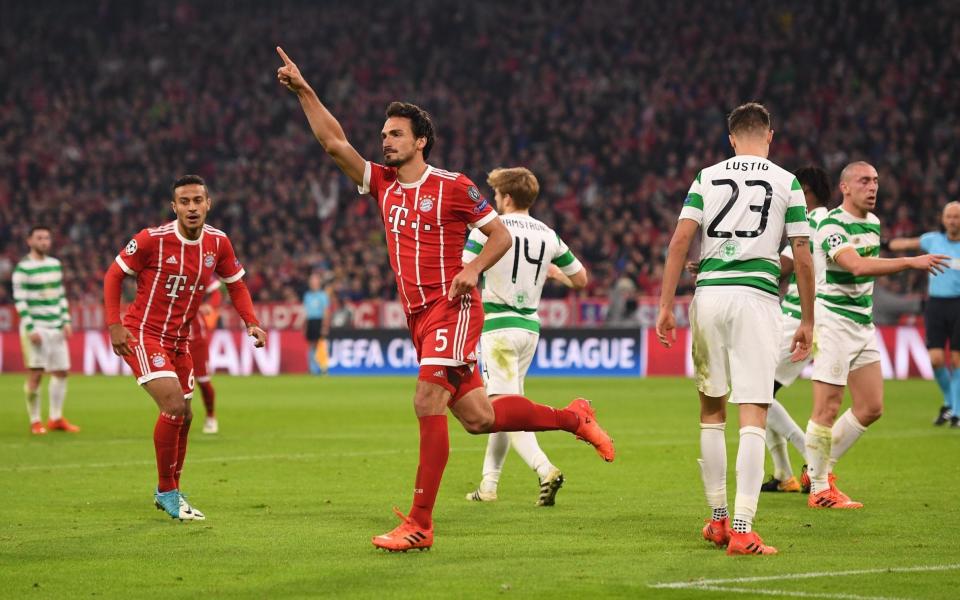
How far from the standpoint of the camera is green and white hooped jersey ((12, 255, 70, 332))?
688 inches

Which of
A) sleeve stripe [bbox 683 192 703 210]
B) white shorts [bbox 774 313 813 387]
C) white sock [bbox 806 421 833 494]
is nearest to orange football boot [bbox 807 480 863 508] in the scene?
white sock [bbox 806 421 833 494]

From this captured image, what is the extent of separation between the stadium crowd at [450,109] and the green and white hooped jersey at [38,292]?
14.5 metres

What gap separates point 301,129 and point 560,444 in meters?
28.0

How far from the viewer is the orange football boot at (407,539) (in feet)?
24.3

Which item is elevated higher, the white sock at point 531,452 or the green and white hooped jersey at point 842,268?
the green and white hooped jersey at point 842,268

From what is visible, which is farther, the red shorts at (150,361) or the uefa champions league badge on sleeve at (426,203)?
the red shorts at (150,361)

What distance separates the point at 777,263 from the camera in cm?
753

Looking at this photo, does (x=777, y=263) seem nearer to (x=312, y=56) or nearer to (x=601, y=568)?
(x=601, y=568)

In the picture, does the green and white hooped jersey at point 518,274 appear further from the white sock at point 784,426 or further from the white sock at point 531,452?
the white sock at point 784,426

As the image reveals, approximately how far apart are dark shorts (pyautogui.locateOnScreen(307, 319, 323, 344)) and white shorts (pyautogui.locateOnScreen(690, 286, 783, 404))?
23.5 metres

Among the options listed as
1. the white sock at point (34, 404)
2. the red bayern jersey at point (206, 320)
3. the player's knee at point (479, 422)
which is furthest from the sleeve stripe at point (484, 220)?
the white sock at point (34, 404)

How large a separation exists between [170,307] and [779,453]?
185 inches

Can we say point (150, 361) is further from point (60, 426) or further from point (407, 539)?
point (60, 426)

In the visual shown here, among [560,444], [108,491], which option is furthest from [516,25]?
[108,491]
